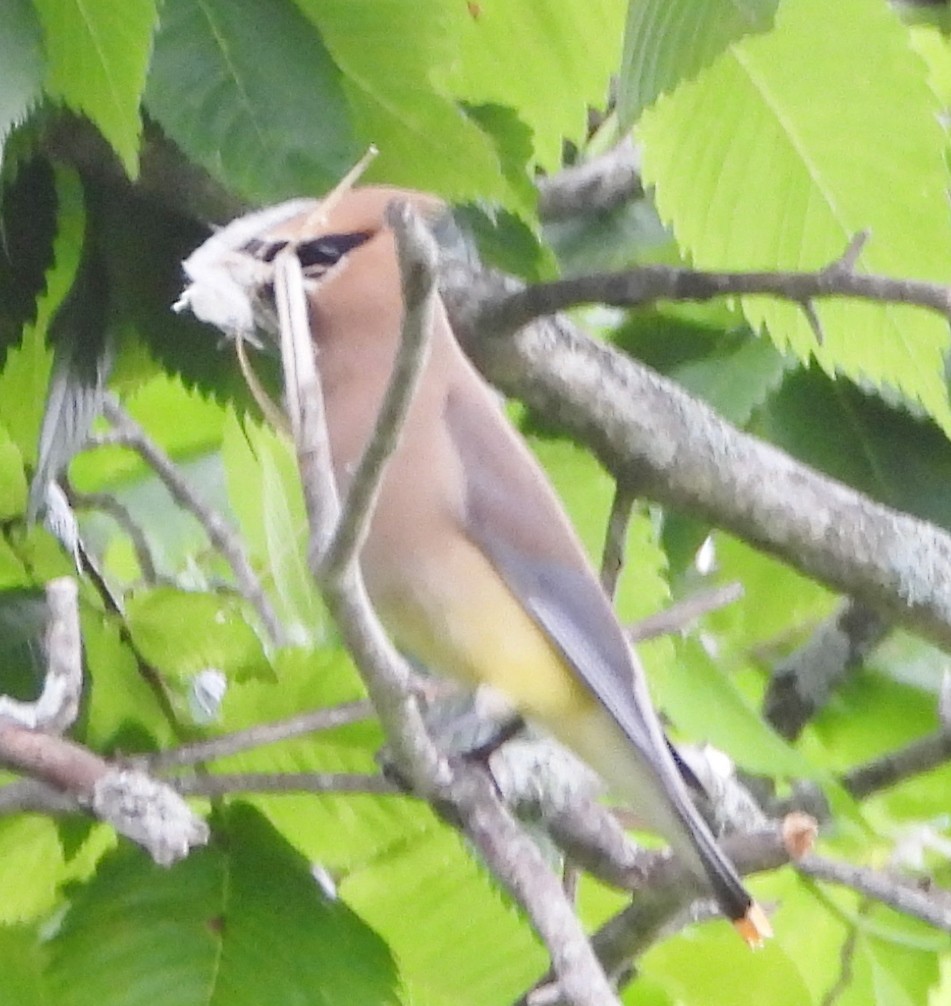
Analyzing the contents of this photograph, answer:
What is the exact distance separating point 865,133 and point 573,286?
1.05 feet

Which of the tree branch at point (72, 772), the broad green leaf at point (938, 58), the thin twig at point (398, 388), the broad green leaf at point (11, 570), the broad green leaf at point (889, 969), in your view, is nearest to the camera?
the thin twig at point (398, 388)

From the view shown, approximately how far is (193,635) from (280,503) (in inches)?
11.6

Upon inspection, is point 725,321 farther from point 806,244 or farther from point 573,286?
point 573,286

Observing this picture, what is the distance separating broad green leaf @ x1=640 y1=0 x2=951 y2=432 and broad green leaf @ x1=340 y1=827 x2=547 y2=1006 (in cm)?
41

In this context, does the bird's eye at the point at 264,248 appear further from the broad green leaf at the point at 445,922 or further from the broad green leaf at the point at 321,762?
the broad green leaf at the point at 445,922

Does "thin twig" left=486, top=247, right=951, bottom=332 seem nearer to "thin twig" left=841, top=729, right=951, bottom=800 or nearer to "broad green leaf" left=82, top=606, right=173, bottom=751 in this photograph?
"broad green leaf" left=82, top=606, right=173, bottom=751

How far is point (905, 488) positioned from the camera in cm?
131

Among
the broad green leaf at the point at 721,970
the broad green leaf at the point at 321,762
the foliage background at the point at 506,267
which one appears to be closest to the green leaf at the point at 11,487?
the foliage background at the point at 506,267


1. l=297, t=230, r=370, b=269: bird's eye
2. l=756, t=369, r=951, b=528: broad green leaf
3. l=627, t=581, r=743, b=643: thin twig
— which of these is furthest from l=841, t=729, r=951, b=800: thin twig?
l=297, t=230, r=370, b=269: bird's eye

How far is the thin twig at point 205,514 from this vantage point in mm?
1417

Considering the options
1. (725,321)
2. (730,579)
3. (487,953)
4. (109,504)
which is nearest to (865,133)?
(725,321)

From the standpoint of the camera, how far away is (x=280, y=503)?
1.30 metres

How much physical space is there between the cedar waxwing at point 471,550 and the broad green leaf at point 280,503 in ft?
0.67

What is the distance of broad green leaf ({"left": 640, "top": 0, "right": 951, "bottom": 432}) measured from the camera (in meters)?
1.06
